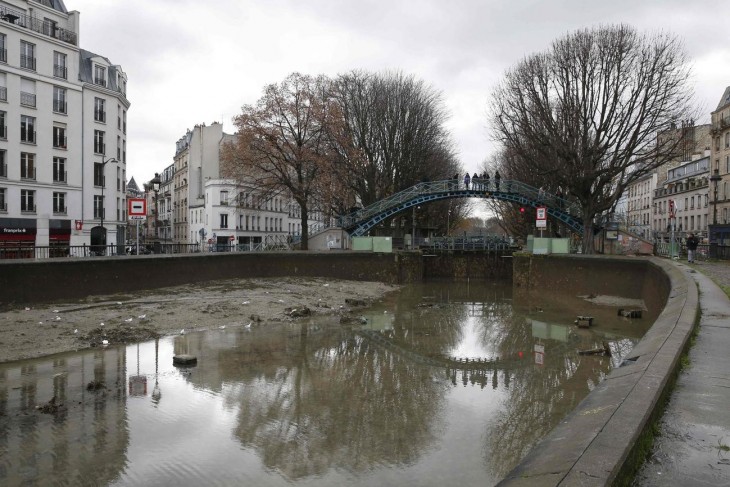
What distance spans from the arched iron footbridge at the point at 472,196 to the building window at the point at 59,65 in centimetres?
2362

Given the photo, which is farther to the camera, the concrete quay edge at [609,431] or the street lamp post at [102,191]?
the street lamp post at [102,191]

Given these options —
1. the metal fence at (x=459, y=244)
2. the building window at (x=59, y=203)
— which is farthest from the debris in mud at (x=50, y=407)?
the building window at (x=59, y=203)

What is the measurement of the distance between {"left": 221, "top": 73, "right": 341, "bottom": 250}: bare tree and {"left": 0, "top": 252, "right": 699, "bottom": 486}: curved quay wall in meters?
6.02

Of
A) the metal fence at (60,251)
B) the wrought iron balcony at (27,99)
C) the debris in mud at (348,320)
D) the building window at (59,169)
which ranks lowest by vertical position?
the debris in mud at (348,320)

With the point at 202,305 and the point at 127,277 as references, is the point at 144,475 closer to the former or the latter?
the point at 202,305

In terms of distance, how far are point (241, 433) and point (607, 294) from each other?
24225 millimetres

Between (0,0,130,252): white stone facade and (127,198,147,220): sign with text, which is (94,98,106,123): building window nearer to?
(0,0,130,252): white stone facade

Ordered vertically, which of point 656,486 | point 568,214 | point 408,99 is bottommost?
point 656,486

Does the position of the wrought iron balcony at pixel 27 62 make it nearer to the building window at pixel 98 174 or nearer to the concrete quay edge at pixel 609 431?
the building window at pixel 98 174

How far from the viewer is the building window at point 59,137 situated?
40.8m

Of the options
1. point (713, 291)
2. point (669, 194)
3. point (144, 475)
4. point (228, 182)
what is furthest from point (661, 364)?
point (669, 194)

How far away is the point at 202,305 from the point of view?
2084 cm

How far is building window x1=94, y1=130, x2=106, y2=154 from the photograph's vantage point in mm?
43812

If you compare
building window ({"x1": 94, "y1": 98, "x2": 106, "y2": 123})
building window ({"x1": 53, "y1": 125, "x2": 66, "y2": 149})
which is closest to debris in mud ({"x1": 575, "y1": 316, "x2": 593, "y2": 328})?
building window ({"x1": 53, "y1": 125, "x2": 66, "y2": 149})
